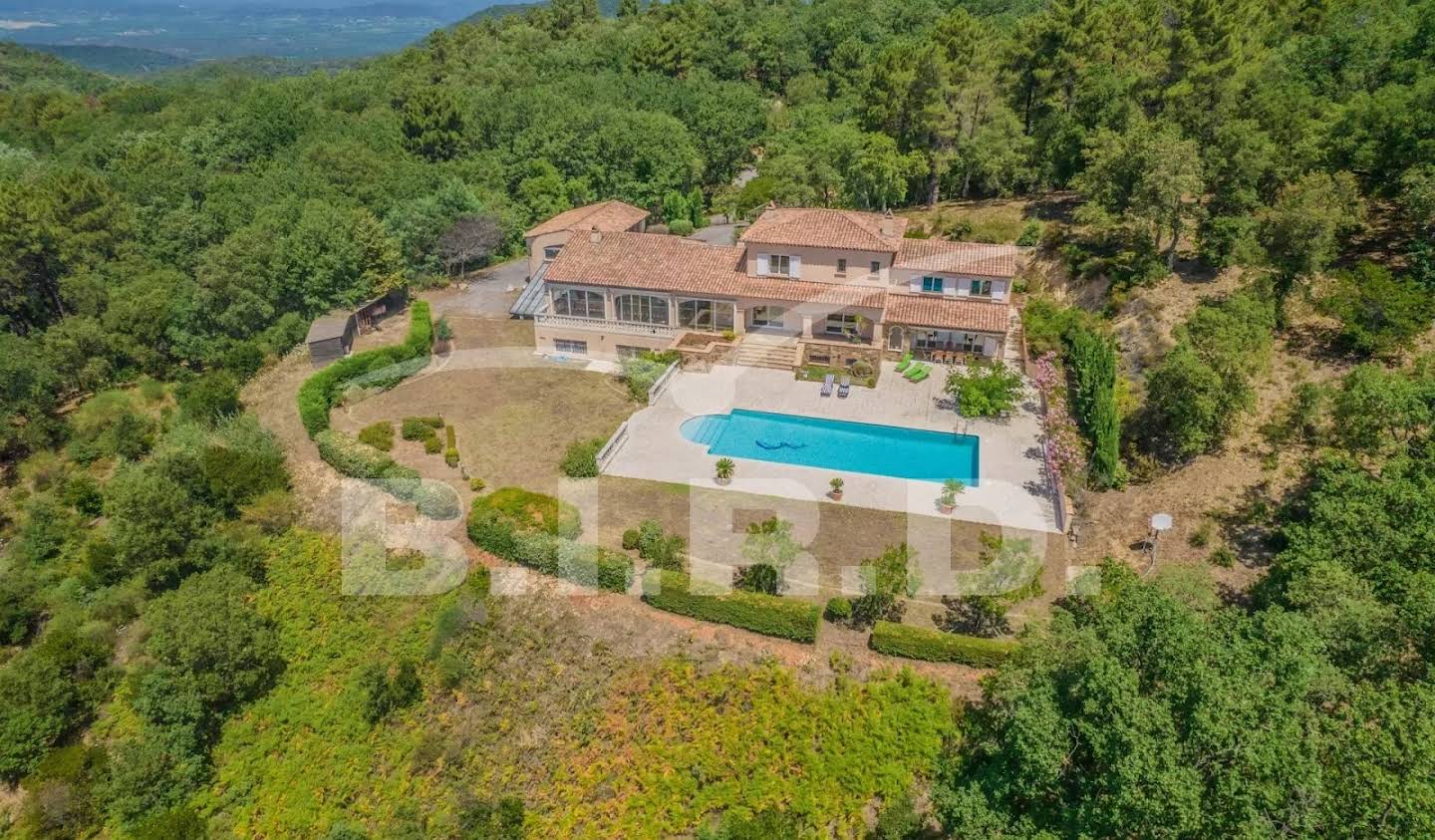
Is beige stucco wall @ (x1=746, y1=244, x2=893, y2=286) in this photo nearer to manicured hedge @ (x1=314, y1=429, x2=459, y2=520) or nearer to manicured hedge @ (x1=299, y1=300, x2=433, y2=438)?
manicured hedge @ (x1=299, y1=300, x2=433, y2=438)

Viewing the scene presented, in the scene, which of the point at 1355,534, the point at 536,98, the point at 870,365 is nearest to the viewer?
the point at 1355,534

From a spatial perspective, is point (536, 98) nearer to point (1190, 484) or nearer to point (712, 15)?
point (712, 15)

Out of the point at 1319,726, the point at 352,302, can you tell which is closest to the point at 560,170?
the point at 352,302

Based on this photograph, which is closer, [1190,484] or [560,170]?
[1190,484]

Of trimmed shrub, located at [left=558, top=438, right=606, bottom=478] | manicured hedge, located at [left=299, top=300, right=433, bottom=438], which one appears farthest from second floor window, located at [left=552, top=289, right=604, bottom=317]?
trimmed shrub, located at [left=558, top=438, right=606, bottom=478]

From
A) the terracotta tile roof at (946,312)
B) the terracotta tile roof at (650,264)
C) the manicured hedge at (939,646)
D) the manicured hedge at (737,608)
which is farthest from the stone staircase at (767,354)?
the manicured hedge at (939,646)

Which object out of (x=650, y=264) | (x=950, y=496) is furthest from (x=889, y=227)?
(x=950, y=496)
